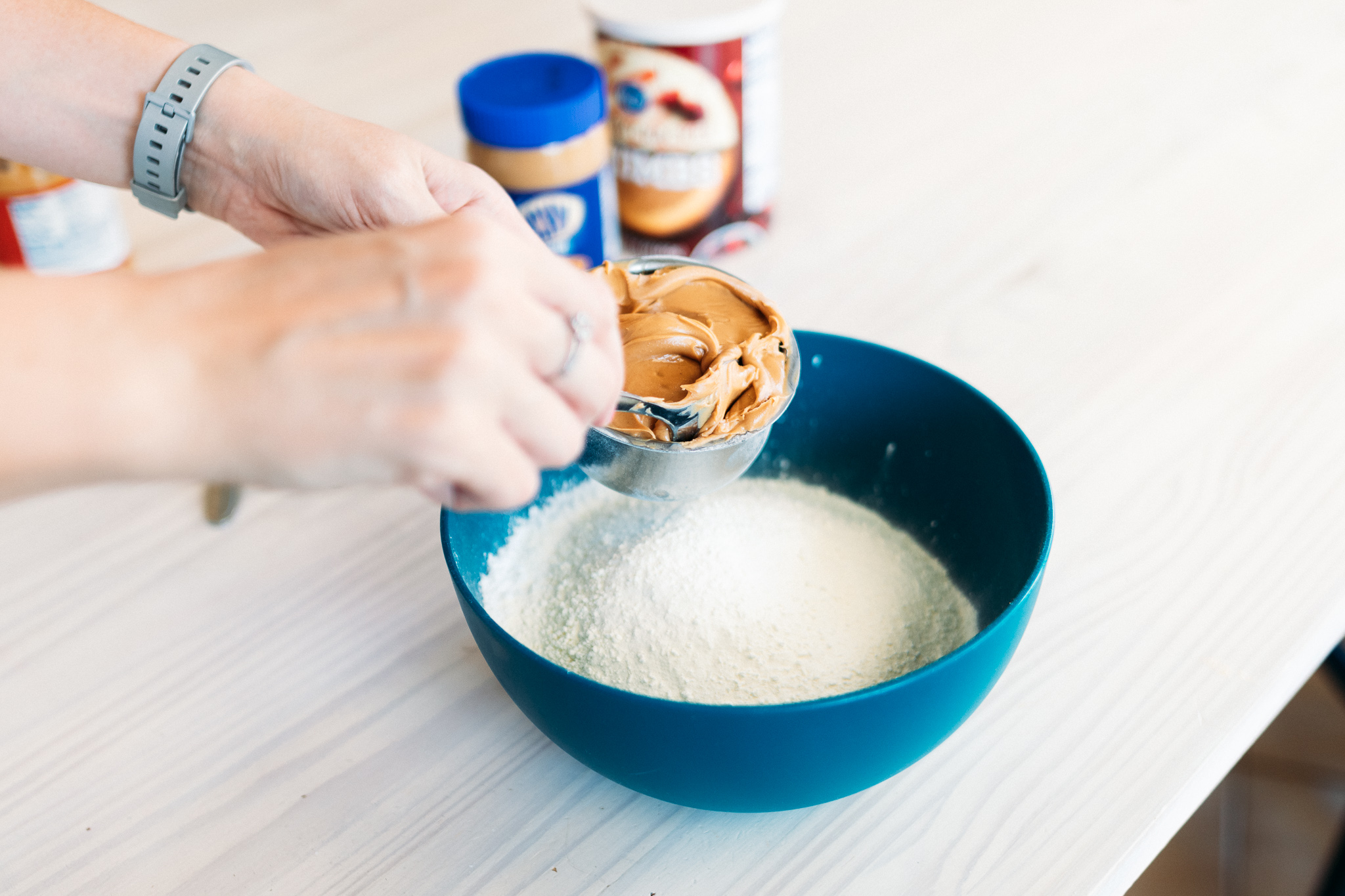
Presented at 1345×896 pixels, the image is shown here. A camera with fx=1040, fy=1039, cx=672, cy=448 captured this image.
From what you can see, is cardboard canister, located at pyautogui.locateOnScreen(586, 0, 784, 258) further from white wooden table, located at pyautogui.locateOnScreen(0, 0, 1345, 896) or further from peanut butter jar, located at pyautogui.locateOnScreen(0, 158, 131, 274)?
peanut butter jar, located at pyautogui.locateOnScreen(0, 158, 131, 274)

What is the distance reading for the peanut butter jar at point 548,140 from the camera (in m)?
0.82

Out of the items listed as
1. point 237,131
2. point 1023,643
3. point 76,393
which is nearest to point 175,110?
point 237,131

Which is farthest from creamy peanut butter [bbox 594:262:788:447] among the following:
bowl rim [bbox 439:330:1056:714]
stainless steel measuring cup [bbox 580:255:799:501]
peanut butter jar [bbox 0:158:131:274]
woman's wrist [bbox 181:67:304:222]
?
peanut butter jar [bbox 0:158:131:274]

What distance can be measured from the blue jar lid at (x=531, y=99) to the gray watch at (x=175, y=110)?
18 cm

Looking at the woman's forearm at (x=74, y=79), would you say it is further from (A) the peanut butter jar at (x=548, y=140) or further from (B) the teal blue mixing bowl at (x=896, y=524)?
(B) the teal blue mixing bowl at (x=896, y=524)

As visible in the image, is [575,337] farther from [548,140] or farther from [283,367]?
[548,140]

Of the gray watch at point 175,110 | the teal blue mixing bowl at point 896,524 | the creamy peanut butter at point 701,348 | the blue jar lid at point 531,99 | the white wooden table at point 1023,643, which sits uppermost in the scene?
the gray watch at point 175,110

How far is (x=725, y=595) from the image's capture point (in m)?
0.63

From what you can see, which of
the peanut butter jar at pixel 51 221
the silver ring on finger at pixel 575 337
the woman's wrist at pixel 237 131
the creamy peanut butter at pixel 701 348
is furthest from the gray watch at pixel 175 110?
the silver ring on finger at pixel 575 337

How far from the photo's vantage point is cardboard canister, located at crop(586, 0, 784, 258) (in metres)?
0.87

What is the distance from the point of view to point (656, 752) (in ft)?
1.68

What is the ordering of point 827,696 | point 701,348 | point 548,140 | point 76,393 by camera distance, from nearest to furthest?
1. point 76,393
2. point 827,696
3. point 701,348
4. point 548,140

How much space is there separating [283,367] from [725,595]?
315 mm

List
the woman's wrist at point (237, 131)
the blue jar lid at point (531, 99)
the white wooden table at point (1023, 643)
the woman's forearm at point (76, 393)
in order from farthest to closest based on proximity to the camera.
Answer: the blue jar lid at point (531, 99)
the woman's wrist at point (237, 131)
the white wooden table at point (1023, 643)
the woman's forearm at point (76, 393)
